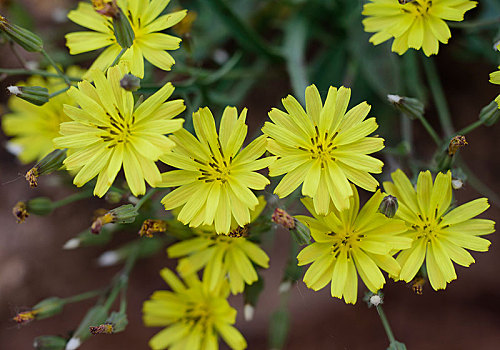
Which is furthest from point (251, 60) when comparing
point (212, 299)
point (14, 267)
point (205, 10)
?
point (14, 267)

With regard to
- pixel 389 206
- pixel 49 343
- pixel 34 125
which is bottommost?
pixel 49 343

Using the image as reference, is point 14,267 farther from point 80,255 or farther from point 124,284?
point 124,284

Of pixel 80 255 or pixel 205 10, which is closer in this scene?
pixel 205 10

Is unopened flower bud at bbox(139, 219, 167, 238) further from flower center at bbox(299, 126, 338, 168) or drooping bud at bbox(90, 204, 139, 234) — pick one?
flower center at bbox(299, 126, 338, 168)

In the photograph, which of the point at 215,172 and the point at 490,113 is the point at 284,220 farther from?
the point at 490,113

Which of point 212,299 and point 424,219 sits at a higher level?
point 424,219

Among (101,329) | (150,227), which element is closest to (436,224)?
(150,227)

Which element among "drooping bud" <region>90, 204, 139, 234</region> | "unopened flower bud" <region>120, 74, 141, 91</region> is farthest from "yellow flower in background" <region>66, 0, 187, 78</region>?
"drooping bud" <region>90, 204, 139, 234</region>

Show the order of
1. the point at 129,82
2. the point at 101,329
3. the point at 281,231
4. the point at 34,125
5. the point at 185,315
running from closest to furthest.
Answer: the point at 129,82 < the point at 101,329 < the point at 185,315 < the point at 34,125 < the point at 281,231
